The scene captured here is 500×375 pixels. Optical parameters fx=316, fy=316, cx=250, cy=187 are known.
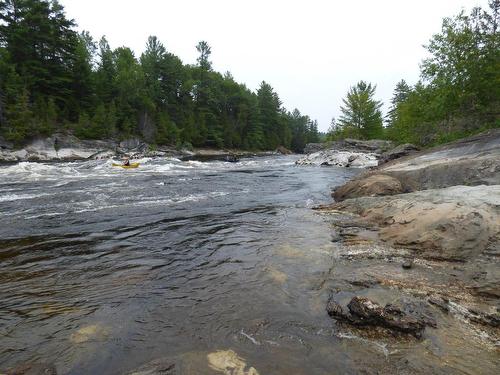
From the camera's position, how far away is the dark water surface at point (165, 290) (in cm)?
340

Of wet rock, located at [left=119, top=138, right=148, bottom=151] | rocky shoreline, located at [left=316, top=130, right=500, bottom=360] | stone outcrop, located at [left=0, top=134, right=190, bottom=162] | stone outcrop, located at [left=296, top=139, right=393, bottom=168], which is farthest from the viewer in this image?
wet rock, located at [left=119, top=138, right=148, bottom=151]

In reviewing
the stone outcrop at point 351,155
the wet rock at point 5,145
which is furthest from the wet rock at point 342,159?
the wet rock at point 5,145

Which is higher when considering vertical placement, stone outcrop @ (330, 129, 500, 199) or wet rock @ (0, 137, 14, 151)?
wet rock @ (0, 137, 14, 151)

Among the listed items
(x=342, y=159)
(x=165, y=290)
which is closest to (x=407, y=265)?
(x=165, y=290)

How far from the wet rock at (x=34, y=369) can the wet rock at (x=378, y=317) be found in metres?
3.17

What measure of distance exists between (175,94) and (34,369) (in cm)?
6488

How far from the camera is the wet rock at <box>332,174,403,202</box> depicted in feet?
37.7

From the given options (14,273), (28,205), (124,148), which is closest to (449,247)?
(14,273)

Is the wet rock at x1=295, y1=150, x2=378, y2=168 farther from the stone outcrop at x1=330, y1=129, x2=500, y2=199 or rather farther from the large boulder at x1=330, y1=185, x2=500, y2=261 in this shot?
the large boulder at x1=330, y1=185, x2=500, y2=261

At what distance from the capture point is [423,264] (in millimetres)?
5383

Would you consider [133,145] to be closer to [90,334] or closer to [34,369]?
[90,334]

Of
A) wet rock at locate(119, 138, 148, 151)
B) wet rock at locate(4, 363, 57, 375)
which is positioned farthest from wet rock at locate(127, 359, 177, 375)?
wet rock at locate(119, 138, 148, 151)

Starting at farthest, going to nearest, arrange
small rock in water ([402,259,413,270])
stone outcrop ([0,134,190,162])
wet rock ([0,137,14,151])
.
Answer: stone outcrop ([0,134,190,162])
wet rock ([0,137,14,151])
small rock in water ([402,259,413,270])

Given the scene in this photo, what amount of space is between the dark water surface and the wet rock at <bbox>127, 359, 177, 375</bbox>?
0.09m
